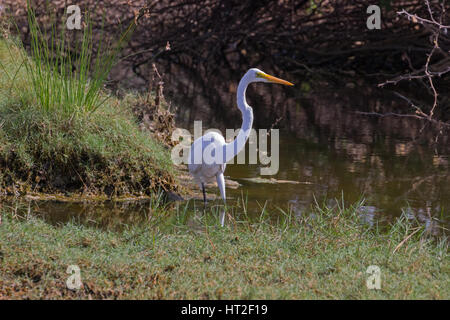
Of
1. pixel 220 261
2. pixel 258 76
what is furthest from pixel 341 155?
pixel 220 261

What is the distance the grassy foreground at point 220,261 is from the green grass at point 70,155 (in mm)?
895

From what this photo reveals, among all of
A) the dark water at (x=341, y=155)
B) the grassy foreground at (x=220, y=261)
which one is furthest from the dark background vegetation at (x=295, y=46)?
the grassy foreground at (x=220, y=261)

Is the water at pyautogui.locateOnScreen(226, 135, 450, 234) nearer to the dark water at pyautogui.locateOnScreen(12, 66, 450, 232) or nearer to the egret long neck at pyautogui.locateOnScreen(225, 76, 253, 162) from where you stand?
the dark water at pyautogui.locateOnScreen(12, 66, 450, 232)

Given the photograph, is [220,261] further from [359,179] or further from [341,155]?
[341,155]

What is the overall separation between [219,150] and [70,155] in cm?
121

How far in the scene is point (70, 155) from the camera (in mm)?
→ 5414

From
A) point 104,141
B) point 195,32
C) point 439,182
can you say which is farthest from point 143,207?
point 195,32

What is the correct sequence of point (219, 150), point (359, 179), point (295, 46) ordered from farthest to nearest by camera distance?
point (295, 46) < point (359, 179) < point (219, 150)

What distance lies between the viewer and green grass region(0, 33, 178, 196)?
5.32 metres

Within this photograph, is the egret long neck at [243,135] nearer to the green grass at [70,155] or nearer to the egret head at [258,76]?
the egret head at [258,76]

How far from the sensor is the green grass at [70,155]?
532 cm
